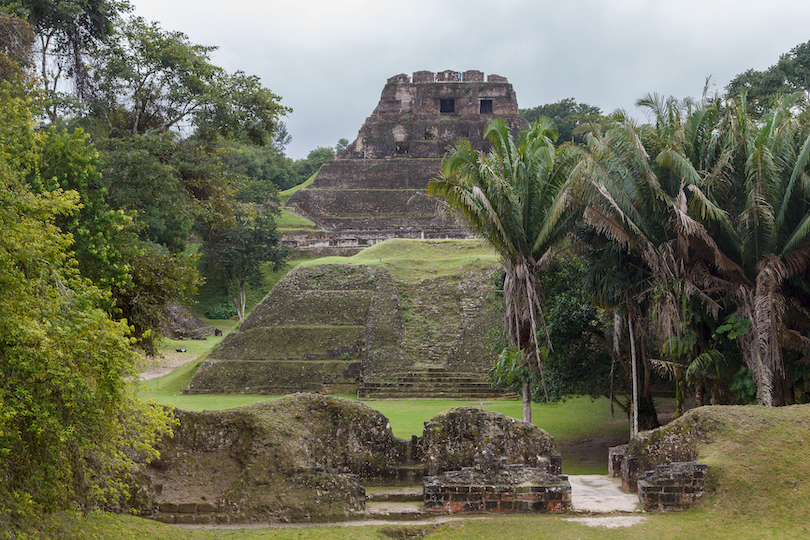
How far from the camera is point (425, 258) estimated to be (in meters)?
26.4

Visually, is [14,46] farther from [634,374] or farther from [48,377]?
[634,374]

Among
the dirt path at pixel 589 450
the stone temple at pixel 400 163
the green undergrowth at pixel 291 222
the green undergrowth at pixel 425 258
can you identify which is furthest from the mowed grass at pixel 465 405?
the stone temple at pixel 400 163

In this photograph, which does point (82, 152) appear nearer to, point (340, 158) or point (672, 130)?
point (672, 130)

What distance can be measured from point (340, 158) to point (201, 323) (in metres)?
16.5

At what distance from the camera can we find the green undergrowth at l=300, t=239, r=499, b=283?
2453 centimetres

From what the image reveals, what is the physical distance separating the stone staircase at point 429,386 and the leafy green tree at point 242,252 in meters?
11.9

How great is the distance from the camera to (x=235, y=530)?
7.01 m

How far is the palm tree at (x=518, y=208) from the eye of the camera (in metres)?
10.4

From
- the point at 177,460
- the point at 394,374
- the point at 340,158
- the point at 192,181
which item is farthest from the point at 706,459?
the point at 340,158

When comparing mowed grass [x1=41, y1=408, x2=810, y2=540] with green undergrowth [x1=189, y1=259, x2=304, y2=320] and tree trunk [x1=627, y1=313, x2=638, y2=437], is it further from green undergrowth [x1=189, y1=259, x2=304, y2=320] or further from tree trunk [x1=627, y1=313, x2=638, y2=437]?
green undergrowth [x1=189, y1=259, x2=304, y2=320]

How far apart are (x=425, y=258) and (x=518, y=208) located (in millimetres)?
15966

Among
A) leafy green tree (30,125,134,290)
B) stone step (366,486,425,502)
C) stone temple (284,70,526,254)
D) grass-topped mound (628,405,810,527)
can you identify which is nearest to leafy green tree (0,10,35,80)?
leafy green tree (30,125,134,290)

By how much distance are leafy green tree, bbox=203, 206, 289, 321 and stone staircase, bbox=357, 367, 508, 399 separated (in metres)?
11.9

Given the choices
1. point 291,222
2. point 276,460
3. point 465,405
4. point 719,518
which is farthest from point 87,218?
point 291,222
